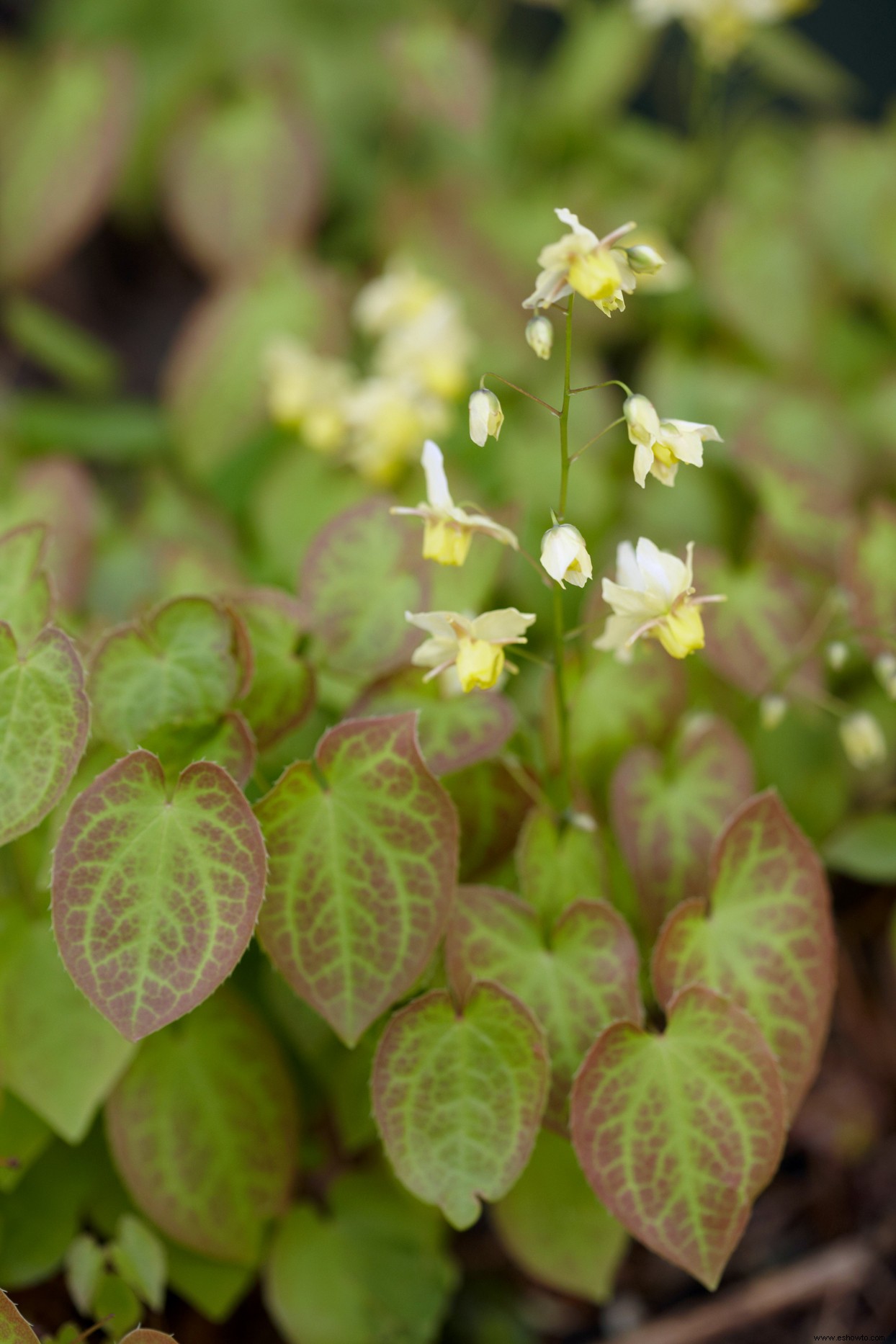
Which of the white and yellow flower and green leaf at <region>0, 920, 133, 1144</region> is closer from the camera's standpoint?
the white and yellow flower

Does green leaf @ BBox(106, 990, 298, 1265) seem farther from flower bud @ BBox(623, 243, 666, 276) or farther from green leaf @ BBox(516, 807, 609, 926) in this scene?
flower bud @ BBox(623, 243, 666, 276)

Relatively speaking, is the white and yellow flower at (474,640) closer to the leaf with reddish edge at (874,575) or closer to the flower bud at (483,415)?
the flower bud at (483,415)

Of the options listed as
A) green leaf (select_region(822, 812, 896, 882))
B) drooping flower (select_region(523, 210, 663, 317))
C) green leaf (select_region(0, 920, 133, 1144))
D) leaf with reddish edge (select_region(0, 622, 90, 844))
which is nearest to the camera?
drooping flower (select_region(523, 210, 663, 317))

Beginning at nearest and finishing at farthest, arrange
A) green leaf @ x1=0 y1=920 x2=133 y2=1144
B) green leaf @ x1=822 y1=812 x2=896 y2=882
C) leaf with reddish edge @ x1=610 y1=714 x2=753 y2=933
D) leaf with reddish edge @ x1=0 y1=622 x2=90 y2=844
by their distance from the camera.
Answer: leaf with reddish edge @ x1=0 y1=622 x2=90 y2=844 → green leaf @ x1=0 y1=920 x2=133 y2=1144 → leaf with reddish edge @ x1=610 y1=714 x2=753 y2=933 → green leaf @ x1=822 y1=812 x2=896 y2=882

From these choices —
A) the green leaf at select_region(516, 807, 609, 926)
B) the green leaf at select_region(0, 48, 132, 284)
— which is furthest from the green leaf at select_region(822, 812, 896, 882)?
the green leaf at select_region(0, 48, 132, 284)

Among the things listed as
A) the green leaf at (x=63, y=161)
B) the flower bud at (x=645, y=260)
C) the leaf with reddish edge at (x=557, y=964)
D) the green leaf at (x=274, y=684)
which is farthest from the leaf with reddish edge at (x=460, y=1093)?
the green leaf at (x=63, y=161)

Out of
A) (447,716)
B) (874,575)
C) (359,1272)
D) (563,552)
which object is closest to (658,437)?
(563,552)

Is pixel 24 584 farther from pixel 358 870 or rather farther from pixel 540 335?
pixel 540 335
